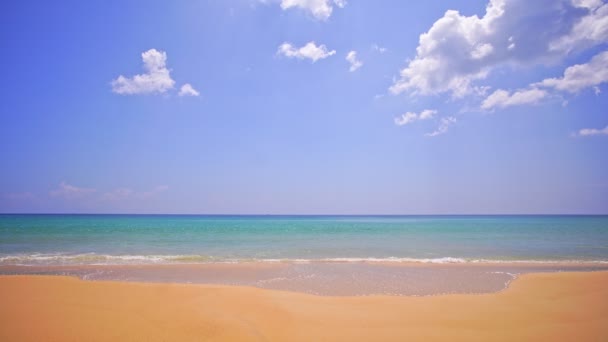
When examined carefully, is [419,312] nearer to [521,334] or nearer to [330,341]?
[521,334]

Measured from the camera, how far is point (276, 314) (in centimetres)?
609

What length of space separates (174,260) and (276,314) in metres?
9.81

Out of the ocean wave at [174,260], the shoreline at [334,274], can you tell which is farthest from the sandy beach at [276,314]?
the ocean wave at [174,260]

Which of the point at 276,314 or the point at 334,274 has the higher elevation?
the point at 276,314

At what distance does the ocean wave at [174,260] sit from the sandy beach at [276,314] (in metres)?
4.91

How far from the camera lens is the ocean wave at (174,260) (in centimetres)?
1290

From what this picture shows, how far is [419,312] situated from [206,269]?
8739mm

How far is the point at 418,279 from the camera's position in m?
9.73

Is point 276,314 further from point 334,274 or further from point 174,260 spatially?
point 174,260

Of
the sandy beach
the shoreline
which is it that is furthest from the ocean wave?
the sandy beach

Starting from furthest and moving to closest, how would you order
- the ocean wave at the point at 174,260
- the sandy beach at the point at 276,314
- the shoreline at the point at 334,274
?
1. the ocean wave at the point at 174,260
2. the shoreline at the point at 334,274
3. the sandy beach at the point at 276,314

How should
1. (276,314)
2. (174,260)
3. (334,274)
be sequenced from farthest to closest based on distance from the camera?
(174,260), (334,274), (276,314)

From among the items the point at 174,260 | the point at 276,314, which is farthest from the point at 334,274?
the point at 174,260

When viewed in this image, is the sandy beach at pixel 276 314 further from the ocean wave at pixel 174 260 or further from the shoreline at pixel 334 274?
the ocean wave at pixel 174 260
